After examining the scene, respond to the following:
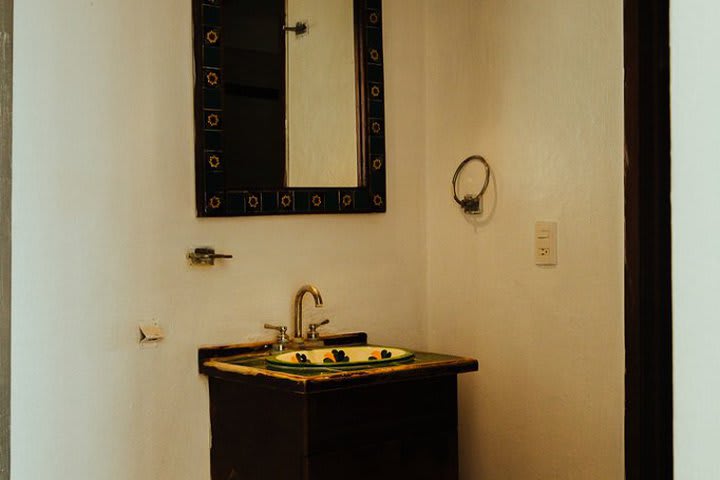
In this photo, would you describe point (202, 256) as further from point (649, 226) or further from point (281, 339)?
point (649, 226)

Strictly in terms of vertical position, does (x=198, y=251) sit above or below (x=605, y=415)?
above

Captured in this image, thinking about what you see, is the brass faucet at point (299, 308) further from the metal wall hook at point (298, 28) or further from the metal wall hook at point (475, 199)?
the metal wall hook at point (298, 28)

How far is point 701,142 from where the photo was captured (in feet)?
2.67

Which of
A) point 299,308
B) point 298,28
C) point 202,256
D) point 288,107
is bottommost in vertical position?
point 299,308

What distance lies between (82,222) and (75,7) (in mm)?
513

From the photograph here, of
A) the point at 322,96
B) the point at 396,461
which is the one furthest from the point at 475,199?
the point at 396,461

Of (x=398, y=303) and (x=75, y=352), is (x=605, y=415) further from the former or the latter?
(x=75, y=352)

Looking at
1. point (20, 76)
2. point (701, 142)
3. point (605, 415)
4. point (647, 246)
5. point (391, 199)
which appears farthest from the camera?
point (391, 199)

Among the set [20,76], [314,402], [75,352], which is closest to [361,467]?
[314,402]

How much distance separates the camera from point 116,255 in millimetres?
2303

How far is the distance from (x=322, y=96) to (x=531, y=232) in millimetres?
699

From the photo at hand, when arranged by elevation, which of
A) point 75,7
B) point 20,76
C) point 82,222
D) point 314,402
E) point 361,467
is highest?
point 75,7

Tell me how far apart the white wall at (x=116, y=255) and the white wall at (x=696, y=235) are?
167 cm

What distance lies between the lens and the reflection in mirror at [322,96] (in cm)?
A: 261
